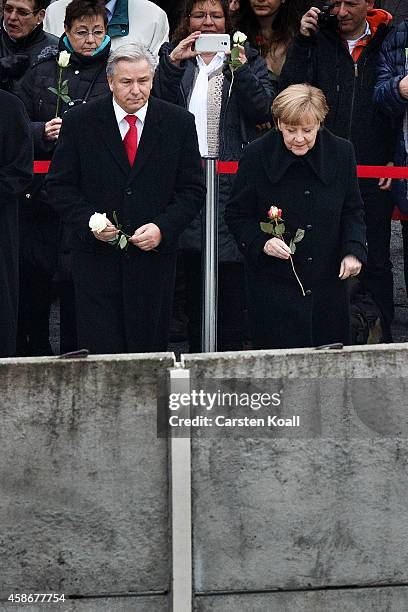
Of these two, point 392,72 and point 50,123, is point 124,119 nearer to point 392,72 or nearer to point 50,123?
point 50,123

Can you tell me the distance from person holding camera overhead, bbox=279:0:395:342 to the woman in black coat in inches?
47.5

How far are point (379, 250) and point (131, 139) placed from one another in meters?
2.21

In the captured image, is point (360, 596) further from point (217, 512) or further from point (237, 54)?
point (237, 54)

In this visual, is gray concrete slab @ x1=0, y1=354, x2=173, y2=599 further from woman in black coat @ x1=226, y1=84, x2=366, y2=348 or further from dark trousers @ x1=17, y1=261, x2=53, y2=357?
dark trousers @ x1=17, y1=261, x2=53, y2=357

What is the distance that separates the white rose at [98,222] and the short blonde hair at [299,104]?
0.98 metres

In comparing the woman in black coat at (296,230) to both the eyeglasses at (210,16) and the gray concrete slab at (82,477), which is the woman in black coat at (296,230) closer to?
the eyeglasses at (210,16)

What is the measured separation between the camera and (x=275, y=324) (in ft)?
24.4

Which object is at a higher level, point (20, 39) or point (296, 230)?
point (20, 39)

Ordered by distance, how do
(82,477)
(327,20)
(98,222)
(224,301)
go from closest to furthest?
(82,477) → (98,222) → (224,301) → (327,20)

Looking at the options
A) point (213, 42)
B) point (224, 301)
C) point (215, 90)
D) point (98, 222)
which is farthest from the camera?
point (224, 301)

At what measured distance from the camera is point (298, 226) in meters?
7.37

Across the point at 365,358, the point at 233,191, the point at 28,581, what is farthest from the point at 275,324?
the point at 28,581

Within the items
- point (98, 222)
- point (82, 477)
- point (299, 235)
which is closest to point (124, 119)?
point (98, 222)

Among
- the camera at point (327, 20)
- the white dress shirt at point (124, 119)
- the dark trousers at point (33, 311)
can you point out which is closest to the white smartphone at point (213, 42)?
the white dress shirt at point (124, 119)
